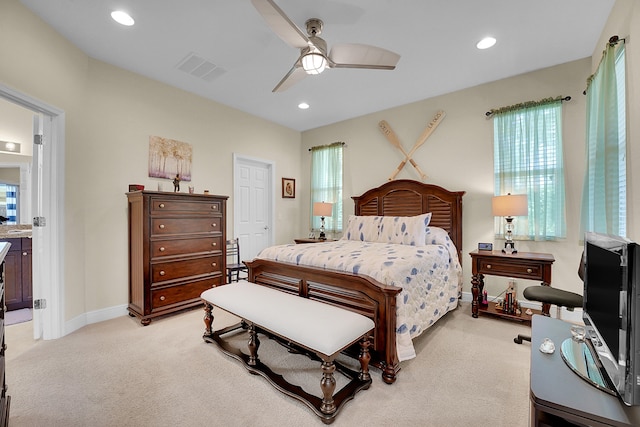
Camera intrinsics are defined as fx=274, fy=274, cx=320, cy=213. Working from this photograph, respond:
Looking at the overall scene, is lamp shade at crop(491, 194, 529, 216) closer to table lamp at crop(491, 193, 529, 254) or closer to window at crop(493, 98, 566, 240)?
table lamp at crop(491, 193, 529, 254)

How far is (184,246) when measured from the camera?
11.0 feet

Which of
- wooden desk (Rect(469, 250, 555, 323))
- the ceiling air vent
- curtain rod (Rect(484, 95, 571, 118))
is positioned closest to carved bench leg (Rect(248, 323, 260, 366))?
wooden desk (Rect(469, 250, 555, 323))

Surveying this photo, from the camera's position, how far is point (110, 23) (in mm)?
2512

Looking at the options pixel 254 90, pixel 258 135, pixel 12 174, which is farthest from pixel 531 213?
pixel 12 174

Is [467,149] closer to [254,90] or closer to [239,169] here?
[254,90]

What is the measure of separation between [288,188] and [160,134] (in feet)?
8.12

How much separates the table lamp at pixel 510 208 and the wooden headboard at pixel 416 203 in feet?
1.86

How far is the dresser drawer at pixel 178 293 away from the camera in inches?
121

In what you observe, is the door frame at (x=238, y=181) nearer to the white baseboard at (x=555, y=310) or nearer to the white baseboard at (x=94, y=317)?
the white baseboard at (x=94, y=317)

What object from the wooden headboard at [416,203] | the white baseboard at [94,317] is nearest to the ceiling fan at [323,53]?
the wooden headboard at [416,203]

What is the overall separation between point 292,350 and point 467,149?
11.3 ft

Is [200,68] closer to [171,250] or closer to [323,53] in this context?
[323,53]

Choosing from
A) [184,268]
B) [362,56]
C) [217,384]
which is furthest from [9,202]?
[362,56]

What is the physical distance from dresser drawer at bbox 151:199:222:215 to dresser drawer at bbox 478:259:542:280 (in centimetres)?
339
